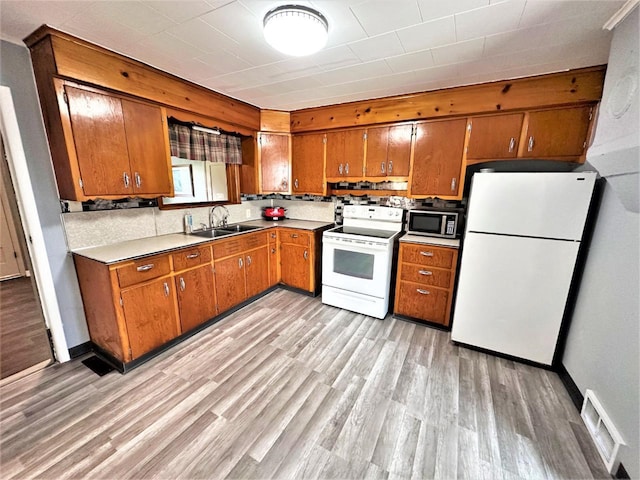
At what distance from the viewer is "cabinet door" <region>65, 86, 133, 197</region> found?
1850 mm

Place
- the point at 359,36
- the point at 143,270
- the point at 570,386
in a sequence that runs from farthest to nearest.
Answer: the point at 143,270
the point at 570,386
the point at 359,36

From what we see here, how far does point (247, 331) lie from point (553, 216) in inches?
112

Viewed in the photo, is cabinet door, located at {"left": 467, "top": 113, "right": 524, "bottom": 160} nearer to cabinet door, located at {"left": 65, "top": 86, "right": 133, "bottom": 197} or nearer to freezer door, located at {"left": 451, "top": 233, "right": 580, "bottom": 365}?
freezer door, located at {"left": 451, "top": 233, "right": 580, "bottom": 365}

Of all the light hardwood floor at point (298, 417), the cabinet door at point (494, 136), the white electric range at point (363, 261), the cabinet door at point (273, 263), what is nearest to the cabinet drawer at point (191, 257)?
the light hardwood floor at point (298, 417)

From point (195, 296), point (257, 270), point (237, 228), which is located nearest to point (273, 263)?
point (257, 270)

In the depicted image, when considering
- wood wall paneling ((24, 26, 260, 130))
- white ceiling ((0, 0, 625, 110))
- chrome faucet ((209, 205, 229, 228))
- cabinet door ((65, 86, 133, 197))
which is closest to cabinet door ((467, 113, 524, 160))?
white ceiling ((0, 0, 625, 110))

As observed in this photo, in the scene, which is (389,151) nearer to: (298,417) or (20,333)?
(298,417)

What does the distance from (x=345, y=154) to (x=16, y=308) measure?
428 centimetres

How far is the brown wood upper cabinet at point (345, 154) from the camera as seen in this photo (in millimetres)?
3127

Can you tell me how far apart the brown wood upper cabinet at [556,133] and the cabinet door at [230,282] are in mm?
3036

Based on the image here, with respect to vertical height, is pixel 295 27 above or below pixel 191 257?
above

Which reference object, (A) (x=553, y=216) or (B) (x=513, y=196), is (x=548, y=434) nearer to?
(A) (x=553, y=216)

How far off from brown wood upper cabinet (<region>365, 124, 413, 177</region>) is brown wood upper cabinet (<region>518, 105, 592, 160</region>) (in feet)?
3.39

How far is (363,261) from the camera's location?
292 cm
